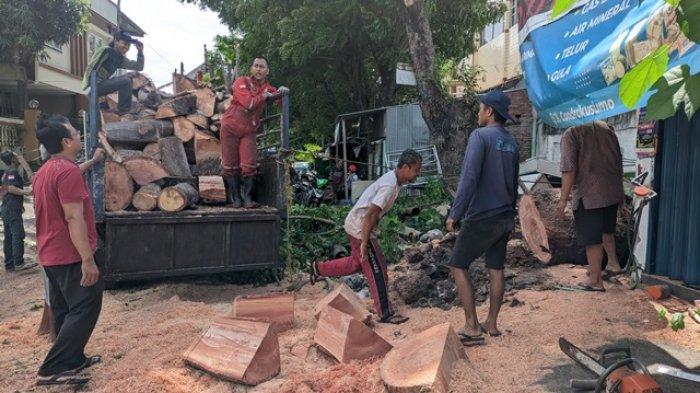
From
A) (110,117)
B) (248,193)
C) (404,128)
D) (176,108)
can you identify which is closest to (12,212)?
(110,117)

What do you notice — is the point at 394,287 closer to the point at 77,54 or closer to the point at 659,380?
the point at 659,380

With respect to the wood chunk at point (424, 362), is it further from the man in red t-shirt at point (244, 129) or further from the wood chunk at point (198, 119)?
the wood chunk at point (198, 119)

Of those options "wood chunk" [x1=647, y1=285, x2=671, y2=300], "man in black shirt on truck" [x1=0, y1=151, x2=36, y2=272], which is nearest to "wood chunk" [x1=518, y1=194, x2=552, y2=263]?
"wood chunk" [x1=647, y1=285, x2=671, y2=300]

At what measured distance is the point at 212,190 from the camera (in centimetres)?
615

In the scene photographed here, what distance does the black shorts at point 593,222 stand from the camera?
192 inches

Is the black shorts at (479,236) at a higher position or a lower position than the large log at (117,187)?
lower

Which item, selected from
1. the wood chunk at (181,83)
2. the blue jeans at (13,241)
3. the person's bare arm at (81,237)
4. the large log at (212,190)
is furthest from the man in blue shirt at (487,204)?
the blue jeans at (13,241)

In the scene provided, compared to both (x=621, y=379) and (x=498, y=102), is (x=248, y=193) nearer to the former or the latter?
(x=498, y=102)

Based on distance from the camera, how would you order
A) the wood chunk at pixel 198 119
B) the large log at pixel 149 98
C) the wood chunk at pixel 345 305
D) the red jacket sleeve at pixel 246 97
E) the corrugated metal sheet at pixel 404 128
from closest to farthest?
the wood chunk at pixel 345 305
the red jacket sleeve at pixel 246 97
the wood chunk at pixel 198 119
the large log at pixel 149 98
the corrugated metal sheet at pixel 404 128

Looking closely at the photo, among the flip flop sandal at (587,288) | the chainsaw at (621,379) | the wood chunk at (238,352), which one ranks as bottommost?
the wood chunk at (238,352)

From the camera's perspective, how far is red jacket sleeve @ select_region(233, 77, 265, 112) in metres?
5.91

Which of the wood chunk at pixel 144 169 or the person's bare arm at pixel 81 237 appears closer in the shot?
the person's bare arm at pixel 81 237

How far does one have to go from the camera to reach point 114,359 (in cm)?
393

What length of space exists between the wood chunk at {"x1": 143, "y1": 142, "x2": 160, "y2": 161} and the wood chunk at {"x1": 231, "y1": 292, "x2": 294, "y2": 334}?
259 centimetres
